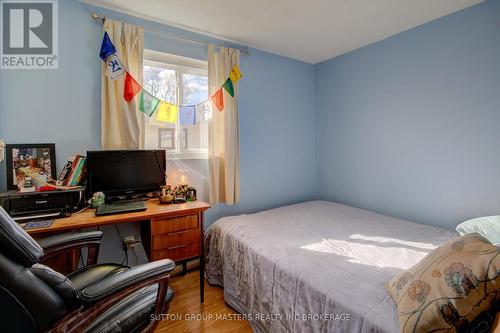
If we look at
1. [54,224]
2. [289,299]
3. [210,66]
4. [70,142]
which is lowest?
[289,299]

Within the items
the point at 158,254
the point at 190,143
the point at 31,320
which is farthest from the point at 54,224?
the point at 190,143

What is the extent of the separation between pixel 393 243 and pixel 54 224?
2.32 meters

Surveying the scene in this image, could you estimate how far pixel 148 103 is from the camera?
2.12m

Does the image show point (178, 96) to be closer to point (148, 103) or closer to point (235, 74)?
point (148, 103)

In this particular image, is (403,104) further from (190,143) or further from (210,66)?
(190,143)

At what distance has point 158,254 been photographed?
5.76ft

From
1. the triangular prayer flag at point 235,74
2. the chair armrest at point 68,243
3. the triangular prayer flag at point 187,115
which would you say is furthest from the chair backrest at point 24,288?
the triangular prayer flag at point 235,74

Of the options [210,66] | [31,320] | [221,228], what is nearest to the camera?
[31,320]

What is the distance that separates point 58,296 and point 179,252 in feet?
3.30

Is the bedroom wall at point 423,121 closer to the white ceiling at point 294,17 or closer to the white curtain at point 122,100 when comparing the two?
the white ceiling at point 294,17

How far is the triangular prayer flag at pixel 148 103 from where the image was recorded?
2096 millimetres

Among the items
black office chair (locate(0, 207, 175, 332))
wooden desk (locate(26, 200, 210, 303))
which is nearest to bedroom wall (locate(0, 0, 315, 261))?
wooden desk (locate(26, 200, 210, 303))

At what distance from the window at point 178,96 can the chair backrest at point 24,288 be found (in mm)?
1548

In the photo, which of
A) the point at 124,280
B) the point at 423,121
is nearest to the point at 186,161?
the point at 124,280
